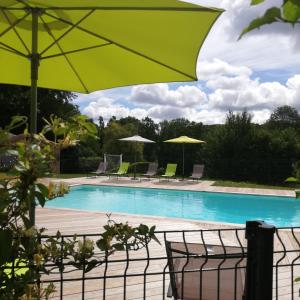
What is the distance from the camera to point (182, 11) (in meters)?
2.59

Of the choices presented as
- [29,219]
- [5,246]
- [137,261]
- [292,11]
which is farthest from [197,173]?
[292,11]

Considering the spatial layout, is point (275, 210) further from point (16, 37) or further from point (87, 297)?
point (16, 37)

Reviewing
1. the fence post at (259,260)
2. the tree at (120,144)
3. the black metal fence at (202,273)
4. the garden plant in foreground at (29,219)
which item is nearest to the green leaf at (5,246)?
the garden plant in foreground at (29,219)

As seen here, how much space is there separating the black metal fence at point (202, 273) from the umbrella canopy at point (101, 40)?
1.18 m

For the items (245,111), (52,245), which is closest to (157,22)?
(52,245)

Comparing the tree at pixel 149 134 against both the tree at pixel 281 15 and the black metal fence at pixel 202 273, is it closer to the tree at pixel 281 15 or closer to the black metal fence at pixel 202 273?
the black metal fence at pixel 202 273

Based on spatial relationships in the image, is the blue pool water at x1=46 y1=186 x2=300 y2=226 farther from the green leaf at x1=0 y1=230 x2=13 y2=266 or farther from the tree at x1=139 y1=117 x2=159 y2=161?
A: the green leaf at x1=0 y1=230 x2=13 y2=266

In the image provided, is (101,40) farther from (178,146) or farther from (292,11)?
(178,146)

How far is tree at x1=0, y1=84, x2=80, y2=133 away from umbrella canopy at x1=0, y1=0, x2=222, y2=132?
18.8 m

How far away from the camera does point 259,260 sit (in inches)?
A: 86.8

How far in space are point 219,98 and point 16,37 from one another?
126ft

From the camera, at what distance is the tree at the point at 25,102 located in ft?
75.6

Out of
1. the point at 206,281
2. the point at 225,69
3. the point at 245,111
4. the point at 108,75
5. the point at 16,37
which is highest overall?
the point at 225,69

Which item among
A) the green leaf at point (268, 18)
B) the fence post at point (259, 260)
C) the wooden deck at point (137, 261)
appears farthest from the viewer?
the wooden deck at point (137, 261)
